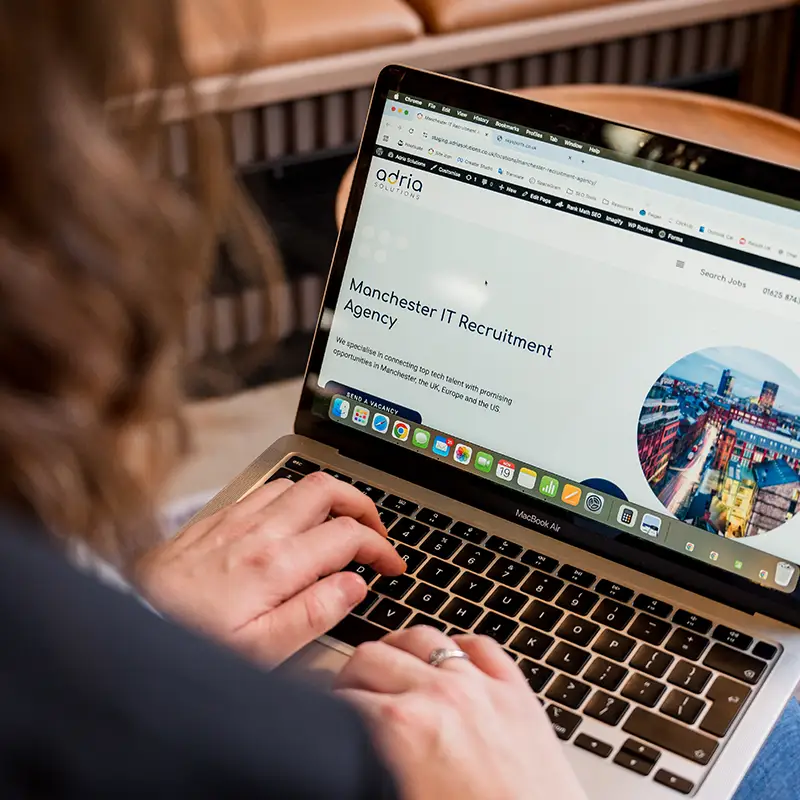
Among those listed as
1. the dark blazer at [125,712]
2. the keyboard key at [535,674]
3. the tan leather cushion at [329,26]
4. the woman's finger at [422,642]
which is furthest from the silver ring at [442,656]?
the tan leather cushion at [329,26]

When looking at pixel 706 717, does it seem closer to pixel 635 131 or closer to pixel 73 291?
pixel 635 131

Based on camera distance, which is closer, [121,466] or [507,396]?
[121,466]

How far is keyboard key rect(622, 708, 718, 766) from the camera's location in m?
0.69

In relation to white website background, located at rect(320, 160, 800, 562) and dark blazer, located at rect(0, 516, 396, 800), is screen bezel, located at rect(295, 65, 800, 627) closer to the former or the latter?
white website background, located at rect(320, 160, 800, 562)

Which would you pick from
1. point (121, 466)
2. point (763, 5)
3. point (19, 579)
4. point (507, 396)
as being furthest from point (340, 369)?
point (763, 5)

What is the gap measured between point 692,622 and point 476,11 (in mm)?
1383

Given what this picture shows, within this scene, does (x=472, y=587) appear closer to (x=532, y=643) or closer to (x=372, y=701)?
(x=532, y=643)

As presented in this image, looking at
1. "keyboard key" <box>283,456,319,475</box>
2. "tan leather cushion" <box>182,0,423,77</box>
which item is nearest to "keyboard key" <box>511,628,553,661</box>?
"keyboard key" <box>283,456,319,475</box>

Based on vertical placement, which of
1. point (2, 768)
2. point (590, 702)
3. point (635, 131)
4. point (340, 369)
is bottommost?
point (590, 702)

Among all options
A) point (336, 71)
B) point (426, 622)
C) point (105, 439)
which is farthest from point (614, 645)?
point (336, 71)

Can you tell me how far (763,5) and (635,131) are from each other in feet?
5.17

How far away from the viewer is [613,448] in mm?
806

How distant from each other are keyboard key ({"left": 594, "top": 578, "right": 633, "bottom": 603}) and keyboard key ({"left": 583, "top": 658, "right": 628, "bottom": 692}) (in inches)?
2.2

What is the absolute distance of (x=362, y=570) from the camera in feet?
2.67
